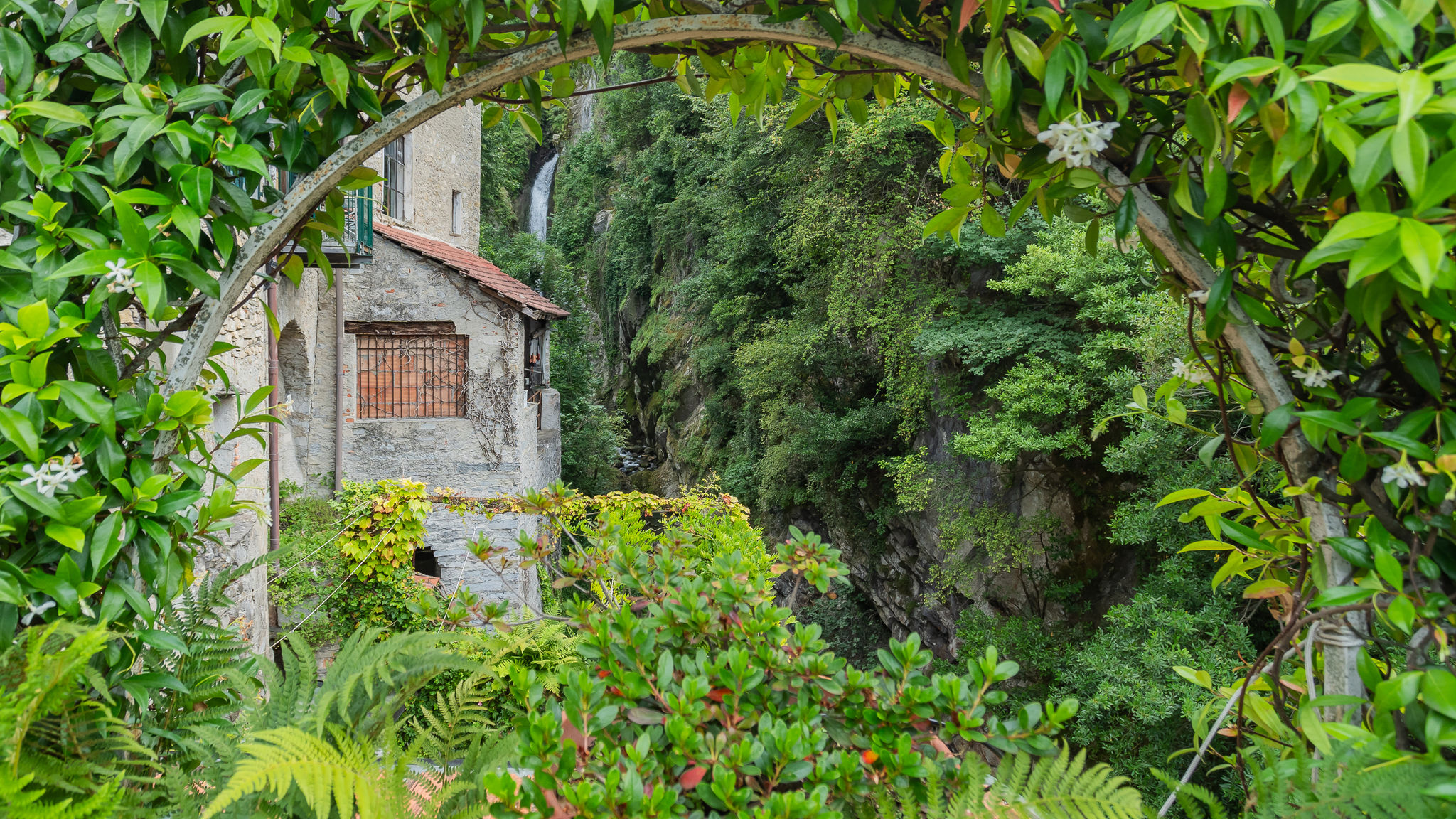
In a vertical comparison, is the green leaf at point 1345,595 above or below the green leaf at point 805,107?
below

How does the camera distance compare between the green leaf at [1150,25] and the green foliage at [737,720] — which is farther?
the green foliage at [737,720]

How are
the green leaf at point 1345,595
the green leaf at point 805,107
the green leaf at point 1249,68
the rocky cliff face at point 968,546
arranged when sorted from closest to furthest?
the green leaf at point 1249,68, the green leaf at point 1345,595, the green leaf at point 805,107, the rocky cliff face at point 968,546

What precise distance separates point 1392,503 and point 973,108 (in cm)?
97

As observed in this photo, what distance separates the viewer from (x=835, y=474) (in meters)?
9.93

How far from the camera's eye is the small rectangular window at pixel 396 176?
10023 millimetres

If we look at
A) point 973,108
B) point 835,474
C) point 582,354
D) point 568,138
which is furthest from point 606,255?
point 973,108

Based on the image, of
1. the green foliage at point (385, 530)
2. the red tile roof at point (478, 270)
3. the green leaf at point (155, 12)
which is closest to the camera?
the green leaf at point (155, 12)

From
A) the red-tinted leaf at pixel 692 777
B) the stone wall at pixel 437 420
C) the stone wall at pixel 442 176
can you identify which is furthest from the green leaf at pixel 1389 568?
the stone wall at pixel 442 176

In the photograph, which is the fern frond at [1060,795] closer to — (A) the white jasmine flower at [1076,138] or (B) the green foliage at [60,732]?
(A) the white jasmine flower at [1076,138]

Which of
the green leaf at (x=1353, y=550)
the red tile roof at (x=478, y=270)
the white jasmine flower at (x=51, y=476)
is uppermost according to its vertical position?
the red tile roof at (x=478, y=270)

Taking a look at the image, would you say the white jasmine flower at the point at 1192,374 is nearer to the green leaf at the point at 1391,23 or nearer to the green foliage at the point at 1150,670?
the green leaf at the point at 1391,23

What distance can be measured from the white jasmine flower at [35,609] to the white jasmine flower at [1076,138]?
1643 millimetres

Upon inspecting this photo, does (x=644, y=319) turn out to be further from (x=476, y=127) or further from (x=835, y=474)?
(x=835, y=474)

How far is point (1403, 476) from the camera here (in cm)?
92
